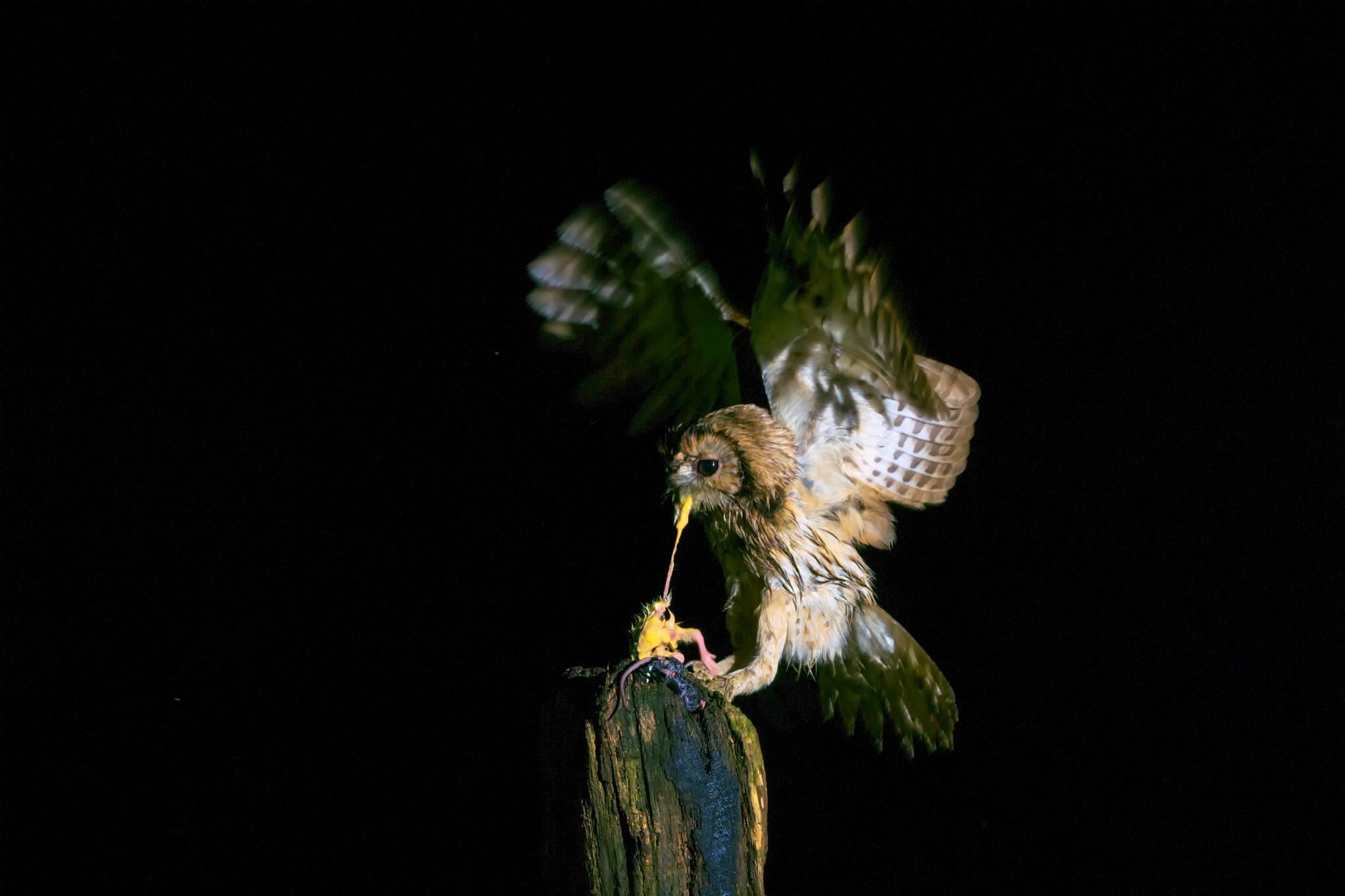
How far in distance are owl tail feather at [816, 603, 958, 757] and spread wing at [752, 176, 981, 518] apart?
0.56ft

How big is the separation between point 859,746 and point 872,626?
353 millimetres

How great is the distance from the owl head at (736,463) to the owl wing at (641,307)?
0.16 m

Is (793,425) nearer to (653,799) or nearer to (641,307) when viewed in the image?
(641,307)

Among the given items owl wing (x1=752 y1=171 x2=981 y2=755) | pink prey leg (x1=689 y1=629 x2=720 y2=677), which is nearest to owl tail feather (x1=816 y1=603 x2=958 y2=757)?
owl wing (x1=752 y1=171 x2=981 y2=755)

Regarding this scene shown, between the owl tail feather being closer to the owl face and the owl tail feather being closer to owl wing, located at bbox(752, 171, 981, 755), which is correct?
owl wing, located at bbox(752, 171, 981, 755)

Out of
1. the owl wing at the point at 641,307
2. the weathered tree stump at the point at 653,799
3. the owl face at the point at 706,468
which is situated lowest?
the weathered tree stump at the point at 653,799

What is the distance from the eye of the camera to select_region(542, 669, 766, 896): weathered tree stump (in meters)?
0.94

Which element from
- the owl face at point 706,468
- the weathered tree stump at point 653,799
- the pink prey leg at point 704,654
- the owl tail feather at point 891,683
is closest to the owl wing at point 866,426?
the owl tail feather at point 891,683

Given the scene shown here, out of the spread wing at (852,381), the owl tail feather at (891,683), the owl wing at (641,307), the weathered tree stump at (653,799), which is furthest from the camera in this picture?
the owl tail feather at (891,683)

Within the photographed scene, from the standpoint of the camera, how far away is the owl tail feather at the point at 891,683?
1.42 metres

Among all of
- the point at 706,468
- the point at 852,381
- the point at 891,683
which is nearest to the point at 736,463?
the point at 706,468

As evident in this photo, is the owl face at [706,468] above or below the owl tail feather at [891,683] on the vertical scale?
above

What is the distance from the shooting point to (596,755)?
956 mm

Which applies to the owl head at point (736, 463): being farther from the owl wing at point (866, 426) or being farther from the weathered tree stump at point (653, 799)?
the weathered tree stump at point (653, 799)
